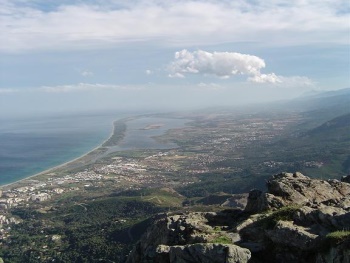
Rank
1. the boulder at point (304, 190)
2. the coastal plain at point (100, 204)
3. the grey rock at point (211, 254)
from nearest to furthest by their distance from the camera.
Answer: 1. the grey rock at point (211, 254)
2. the boulder at point (304, 190)
3. the coastal plain at point (100, 204)

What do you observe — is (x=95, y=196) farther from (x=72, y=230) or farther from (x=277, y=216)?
(x=277, y=216)

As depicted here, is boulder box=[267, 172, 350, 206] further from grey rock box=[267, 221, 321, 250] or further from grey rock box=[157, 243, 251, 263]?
grey rock box=[157, 243, 251, 263]

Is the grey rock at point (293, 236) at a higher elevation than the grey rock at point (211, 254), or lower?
higher

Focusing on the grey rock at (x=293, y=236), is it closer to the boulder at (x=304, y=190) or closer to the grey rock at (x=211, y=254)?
the grey rock at (x=211, y=254)

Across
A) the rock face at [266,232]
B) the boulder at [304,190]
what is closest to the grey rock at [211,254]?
the rock face at [266,232]

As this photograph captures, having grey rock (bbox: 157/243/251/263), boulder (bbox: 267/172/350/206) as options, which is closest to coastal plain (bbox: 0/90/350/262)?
boulder (bbox: 267/172/350/206)

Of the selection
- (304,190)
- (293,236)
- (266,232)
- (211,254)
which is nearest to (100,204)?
(304,190)

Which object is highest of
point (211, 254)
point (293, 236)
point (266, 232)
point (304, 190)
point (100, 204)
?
point (304, 190)

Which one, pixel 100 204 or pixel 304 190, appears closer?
pixel 304 190

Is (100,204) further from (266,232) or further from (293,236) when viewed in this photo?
(293,236)
